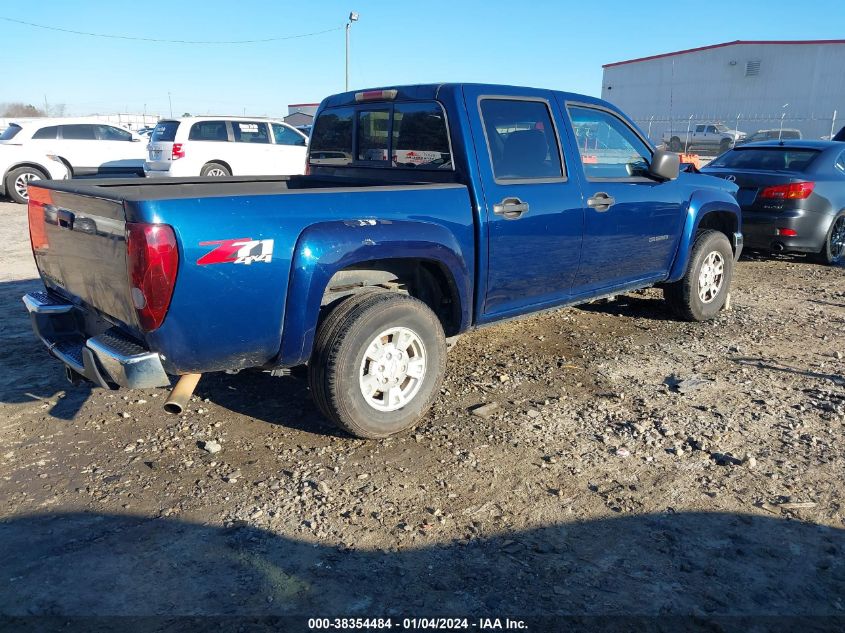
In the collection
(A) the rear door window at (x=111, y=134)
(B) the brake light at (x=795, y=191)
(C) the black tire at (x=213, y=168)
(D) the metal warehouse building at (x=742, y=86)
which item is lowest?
(C) the black tire at (x=213, y=168)

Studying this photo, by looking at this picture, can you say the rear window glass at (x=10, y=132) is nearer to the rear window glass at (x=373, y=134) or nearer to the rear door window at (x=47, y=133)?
the rear door window at (x=47, y=133)

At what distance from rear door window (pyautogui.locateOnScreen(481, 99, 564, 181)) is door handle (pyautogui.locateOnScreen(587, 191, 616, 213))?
0.32 metres

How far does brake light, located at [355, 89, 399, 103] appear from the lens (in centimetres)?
456

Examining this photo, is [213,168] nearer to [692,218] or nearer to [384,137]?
[384,137]

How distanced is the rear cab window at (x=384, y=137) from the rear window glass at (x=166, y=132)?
9.66 m

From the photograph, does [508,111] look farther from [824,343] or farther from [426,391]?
[824,343]

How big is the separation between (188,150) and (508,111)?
10998 mm

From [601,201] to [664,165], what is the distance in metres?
0.71

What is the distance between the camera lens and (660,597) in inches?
102

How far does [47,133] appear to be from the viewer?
14.8 m

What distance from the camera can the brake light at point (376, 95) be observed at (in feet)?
15.0

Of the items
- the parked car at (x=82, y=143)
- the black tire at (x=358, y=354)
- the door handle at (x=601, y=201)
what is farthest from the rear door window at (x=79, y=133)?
the black tire at (x=358, y=354)

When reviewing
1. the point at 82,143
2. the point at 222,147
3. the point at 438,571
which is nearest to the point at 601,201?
the point at 438,571

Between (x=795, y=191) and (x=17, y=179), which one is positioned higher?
(x=795, y=191)
